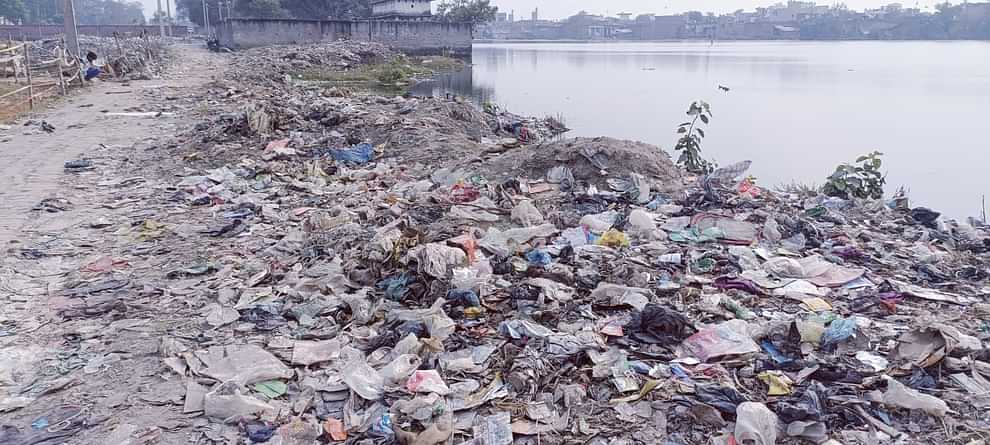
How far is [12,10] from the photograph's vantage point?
203ft

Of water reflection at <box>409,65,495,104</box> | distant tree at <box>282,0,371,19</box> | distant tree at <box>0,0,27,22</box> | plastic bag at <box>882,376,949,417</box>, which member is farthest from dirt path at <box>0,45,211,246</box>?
distant tree at <box>0,0,27,22</box>

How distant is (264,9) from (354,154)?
5244cm

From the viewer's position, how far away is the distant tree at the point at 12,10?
60.5m

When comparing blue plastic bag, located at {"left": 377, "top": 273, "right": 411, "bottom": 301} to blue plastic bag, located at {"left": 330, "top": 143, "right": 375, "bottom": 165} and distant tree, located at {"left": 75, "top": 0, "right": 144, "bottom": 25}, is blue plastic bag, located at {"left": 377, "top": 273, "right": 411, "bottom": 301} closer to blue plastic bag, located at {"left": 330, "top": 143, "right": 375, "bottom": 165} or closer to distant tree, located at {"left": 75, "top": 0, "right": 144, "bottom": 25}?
blue plastic bag, located at {"left": 330, "top": 143, "right": 375, "bottom": 165}

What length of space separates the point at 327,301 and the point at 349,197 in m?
3.17


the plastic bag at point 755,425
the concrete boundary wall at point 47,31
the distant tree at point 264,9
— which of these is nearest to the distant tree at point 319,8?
the distant tree at point 264,9

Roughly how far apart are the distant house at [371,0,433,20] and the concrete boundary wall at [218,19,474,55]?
6475mm

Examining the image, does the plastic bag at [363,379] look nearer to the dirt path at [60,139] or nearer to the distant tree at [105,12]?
the dirt path at [60,139]

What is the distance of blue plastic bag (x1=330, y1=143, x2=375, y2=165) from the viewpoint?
30.9 feet

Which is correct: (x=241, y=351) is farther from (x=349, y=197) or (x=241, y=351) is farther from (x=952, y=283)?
(x=952, y=283)

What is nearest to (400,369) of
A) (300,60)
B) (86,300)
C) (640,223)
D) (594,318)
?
(594,318)

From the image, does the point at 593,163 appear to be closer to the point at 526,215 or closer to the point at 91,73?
the point at 526,215

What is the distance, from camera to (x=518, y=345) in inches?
144

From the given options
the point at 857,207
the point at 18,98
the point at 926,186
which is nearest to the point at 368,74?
the point at 18,98
